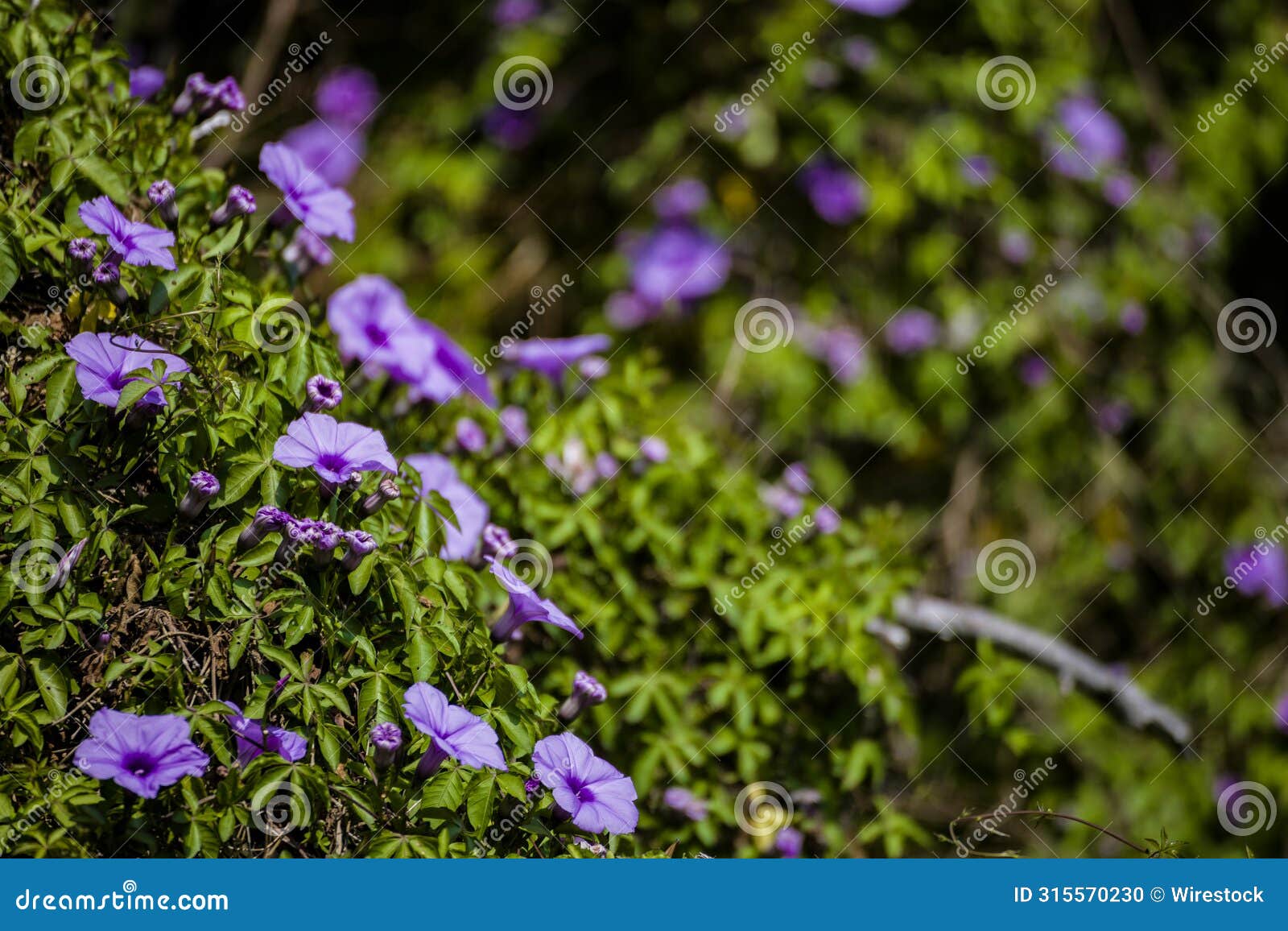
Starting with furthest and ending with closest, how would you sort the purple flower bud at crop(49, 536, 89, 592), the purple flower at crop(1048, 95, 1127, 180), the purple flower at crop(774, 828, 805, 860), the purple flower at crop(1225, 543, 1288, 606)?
the purple flower at crop(1225, 543, 1288, 606), the purple flower at crop(1048, 95, 1127, 180), the purple flower at crop(774, 828, 805, 860), the purple flower bud at crop(49, 536, 89, 592)

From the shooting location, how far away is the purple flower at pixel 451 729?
110 cm

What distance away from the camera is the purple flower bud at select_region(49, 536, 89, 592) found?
1126 mm

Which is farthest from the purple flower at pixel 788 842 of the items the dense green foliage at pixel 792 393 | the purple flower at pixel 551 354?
the purple flower at pixel 551 354

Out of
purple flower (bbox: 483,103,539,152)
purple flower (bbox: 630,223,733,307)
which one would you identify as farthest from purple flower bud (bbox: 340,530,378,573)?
purple flower (bbox: 483,103,539,152)

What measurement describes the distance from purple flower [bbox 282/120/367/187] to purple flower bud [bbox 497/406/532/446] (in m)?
2.16

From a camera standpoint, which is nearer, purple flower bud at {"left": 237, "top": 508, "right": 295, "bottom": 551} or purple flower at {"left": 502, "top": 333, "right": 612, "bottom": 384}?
purple flower bud at {"left": 237, "top": 508, "right": 295, "bottom": 551}

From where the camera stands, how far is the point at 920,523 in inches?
144

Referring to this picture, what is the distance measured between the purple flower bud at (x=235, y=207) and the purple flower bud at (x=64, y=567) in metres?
0.53

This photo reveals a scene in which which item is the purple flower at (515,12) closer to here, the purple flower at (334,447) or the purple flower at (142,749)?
the purple flower at (334,447)

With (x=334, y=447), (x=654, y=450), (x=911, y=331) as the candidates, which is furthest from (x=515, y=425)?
(x=911, y=331)

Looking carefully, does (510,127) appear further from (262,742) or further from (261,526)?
(262,742)


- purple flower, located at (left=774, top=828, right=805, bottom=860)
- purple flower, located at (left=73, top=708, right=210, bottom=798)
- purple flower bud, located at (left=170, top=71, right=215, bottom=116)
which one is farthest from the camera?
purple flower, located at (left=774, top=828, right=805, bottom=860)

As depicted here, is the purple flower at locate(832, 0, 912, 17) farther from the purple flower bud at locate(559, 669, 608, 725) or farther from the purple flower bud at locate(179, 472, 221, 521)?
the purple flower bud at locate(179, 472, 221, 521)

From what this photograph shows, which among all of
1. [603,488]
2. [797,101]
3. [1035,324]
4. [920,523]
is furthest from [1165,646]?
[603,488]
